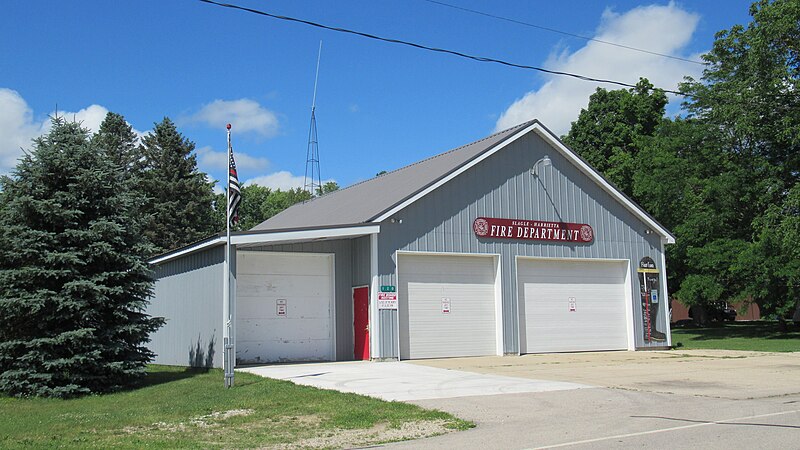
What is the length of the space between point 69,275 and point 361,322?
8.66 m

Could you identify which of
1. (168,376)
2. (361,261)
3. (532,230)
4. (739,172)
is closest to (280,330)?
(361,261)

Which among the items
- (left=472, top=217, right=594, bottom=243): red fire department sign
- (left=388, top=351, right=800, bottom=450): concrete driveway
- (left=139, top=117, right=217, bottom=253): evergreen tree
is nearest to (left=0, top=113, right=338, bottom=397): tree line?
(left=388, top=351, right=800, bottom=450): concrete driveway

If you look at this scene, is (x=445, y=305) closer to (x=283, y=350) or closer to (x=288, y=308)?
(x=288, y=308)

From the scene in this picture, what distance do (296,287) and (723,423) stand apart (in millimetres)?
13998

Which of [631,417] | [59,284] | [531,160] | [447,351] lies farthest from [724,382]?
[59,284]

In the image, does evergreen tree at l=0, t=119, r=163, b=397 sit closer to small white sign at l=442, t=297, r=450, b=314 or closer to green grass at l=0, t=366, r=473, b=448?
green grass at l=0, t=366, r=473, b=448

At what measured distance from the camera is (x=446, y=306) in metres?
22.3

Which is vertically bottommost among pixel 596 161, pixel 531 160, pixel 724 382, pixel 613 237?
pixel 724 382

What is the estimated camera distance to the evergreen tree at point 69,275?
49.7 feet

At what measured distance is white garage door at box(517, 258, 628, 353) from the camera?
2377 cm

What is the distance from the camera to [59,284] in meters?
15.7

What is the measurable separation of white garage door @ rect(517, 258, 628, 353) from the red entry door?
5162 millimetres

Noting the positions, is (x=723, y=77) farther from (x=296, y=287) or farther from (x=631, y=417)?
(x=631, y=417)

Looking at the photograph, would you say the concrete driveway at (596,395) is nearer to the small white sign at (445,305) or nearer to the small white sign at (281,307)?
the small white sign at (445,305)
